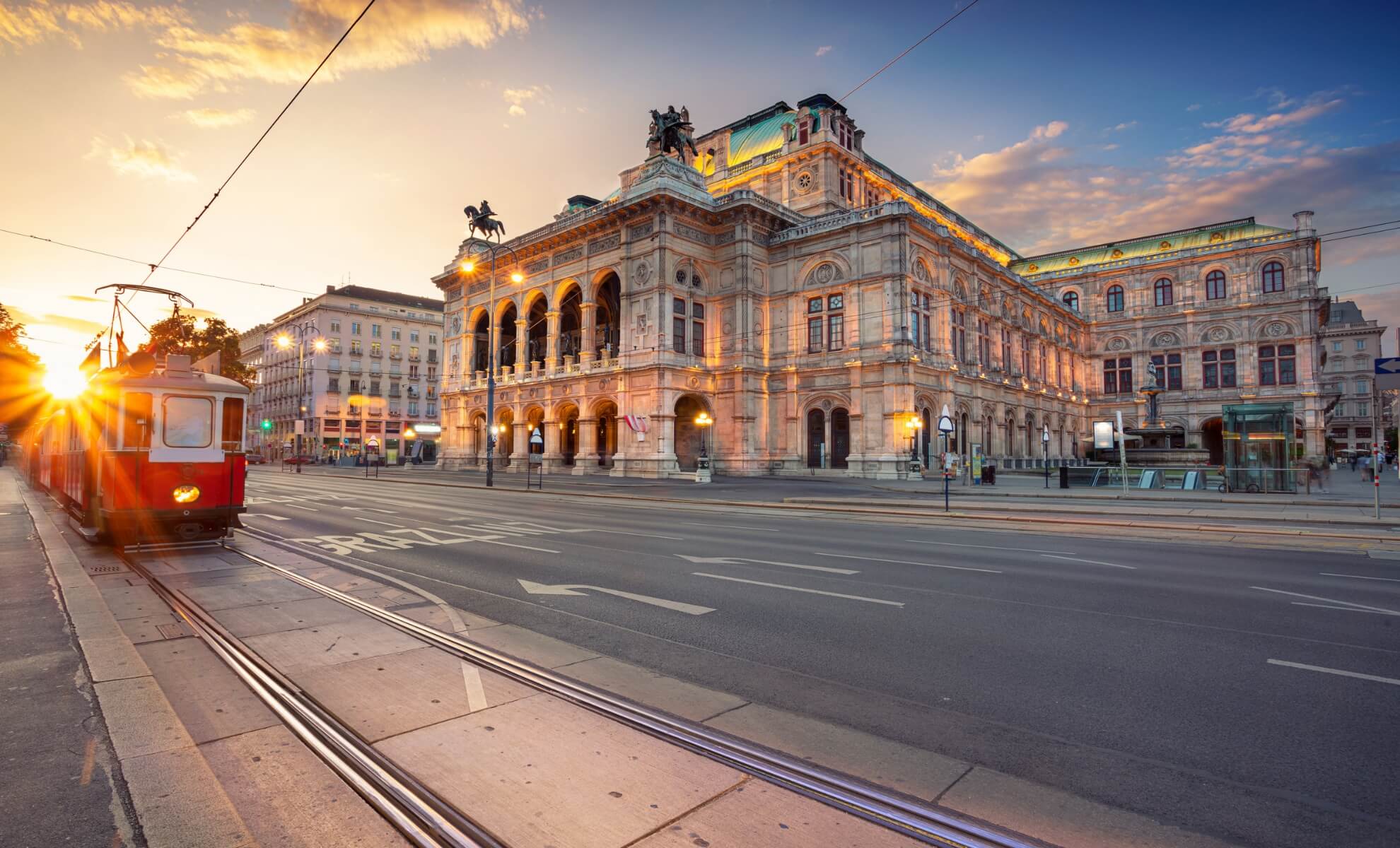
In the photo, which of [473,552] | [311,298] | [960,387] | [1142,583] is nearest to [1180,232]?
[960,387]

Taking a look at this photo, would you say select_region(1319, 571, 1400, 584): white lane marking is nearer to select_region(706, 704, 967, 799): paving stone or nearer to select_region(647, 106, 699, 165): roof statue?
select_region(706, 704, 967, 799): paving stone

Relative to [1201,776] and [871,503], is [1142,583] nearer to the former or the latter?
[1201,776]

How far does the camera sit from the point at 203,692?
498 centimetres

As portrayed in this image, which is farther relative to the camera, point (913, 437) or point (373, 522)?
point (913, 437)

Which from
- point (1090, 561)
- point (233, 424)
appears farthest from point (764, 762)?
point (233, 424)

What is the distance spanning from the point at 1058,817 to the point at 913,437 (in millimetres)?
38301

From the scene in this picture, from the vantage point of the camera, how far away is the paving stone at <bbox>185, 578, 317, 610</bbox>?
25.4 ft

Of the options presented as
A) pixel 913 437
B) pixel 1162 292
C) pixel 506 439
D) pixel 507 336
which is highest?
pixel 1162 292

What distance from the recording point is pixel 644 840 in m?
3.04

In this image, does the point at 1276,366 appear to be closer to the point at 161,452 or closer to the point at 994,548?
the point at 994,548

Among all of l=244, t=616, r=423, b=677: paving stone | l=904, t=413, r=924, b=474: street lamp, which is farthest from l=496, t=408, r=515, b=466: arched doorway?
l=244, t=616, r=423, b=677: paving stone

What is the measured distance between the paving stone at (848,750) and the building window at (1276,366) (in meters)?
80.0

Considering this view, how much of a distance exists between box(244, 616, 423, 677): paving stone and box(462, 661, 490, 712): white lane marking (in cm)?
92

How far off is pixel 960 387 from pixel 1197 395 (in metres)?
37.7
